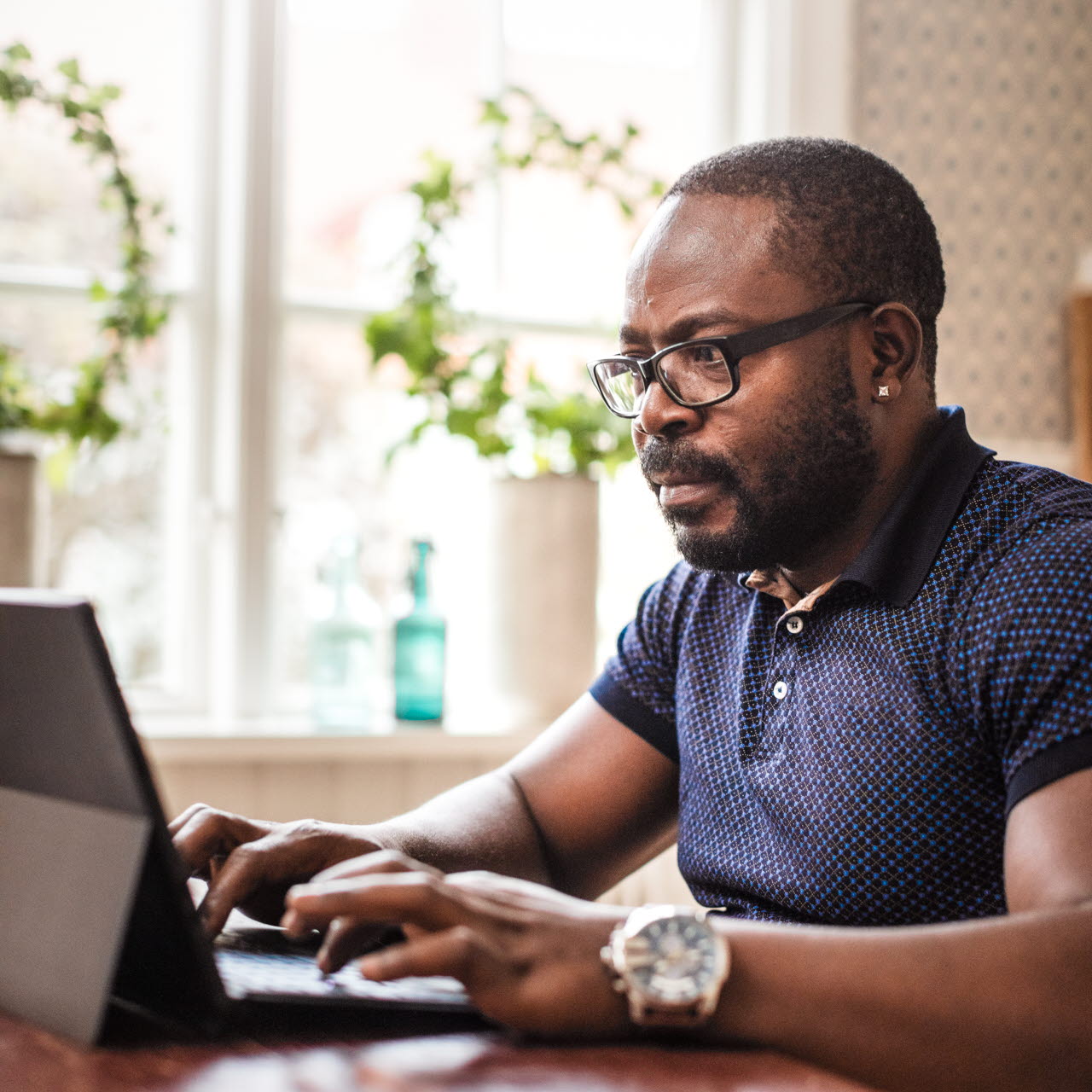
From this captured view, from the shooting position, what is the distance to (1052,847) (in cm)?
85

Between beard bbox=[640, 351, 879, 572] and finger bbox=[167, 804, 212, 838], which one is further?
beard bbox=[640, 351, 879, 572]

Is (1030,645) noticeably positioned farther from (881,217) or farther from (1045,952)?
(881,217)

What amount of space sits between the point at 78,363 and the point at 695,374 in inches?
52.3

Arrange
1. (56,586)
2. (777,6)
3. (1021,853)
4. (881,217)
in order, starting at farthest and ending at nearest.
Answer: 1. (777,6)
2. (56,586)
3. (881,217)
4. (1021,853)

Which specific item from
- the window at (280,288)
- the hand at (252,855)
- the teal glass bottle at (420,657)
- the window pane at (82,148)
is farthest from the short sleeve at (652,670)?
the window pane at (82,148)

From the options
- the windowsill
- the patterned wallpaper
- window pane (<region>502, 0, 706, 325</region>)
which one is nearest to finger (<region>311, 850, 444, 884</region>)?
the windowsill

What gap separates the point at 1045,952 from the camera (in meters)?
0.77

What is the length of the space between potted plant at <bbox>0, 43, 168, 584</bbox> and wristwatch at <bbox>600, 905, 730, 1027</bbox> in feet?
4.77

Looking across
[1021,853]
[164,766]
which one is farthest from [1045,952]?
[164,766]

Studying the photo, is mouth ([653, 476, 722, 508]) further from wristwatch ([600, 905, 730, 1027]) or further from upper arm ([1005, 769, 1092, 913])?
wristwatch ([600, 905, 730, 1027])

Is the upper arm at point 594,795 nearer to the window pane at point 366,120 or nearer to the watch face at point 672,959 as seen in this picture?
the watch face at point 672,959

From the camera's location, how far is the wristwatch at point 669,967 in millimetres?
695

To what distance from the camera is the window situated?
86.4 inches

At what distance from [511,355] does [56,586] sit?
0.89 metres
